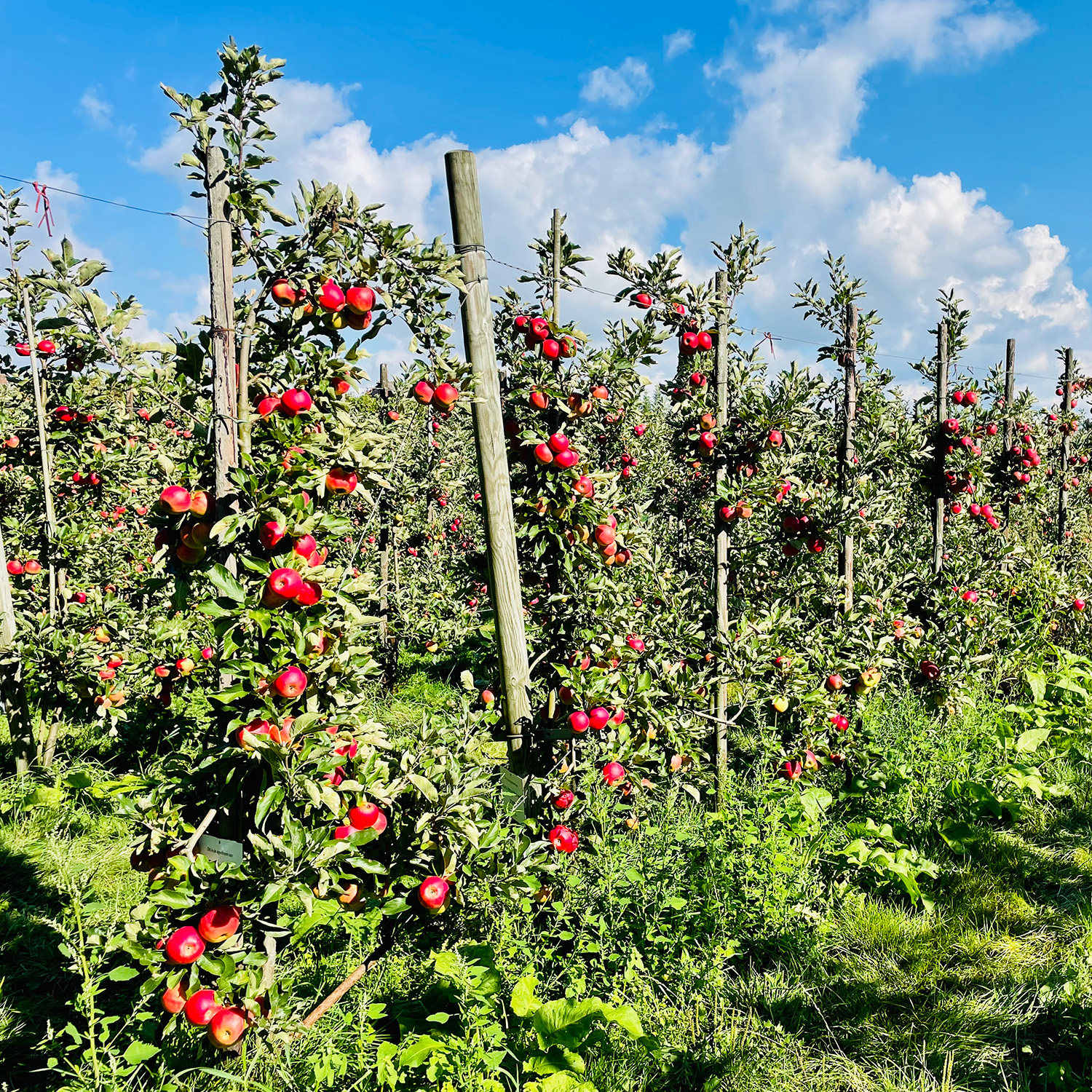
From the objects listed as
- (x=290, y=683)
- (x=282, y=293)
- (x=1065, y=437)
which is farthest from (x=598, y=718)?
(x=1065, y=437)

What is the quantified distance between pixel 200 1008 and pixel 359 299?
2.21m

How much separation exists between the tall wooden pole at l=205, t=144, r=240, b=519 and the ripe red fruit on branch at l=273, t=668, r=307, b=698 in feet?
1.71

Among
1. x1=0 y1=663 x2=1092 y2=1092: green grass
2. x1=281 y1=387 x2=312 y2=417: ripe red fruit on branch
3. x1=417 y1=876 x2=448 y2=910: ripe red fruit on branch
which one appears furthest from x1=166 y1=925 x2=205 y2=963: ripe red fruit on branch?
x1=281 y1=387 x2=312 y2=417: ripe red fruit on branch

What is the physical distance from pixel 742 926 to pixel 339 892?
1.75 metres

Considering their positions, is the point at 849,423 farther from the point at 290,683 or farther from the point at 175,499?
the point at 175,499

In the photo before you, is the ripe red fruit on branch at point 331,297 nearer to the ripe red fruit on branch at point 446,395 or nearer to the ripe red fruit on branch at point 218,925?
the ripe red fruit on branch at point 446,395

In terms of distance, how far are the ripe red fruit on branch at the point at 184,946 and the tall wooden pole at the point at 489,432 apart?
1386 millimetres

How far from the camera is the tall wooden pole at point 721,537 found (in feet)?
13.9

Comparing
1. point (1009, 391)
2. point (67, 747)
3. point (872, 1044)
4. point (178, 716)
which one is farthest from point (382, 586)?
point (1009, 391)

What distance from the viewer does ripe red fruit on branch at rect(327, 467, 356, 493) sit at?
7.73 ft

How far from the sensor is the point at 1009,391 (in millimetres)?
7852

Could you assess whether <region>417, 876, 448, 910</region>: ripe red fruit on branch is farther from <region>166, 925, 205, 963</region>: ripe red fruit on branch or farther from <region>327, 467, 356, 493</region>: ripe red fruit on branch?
<region>327, 467, 356, 493</region>: ripe red fruit on branch

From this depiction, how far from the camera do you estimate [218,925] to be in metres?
2.17

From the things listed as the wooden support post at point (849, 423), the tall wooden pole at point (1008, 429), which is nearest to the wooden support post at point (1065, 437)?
the tall wooden pole at point (1008, 429)
